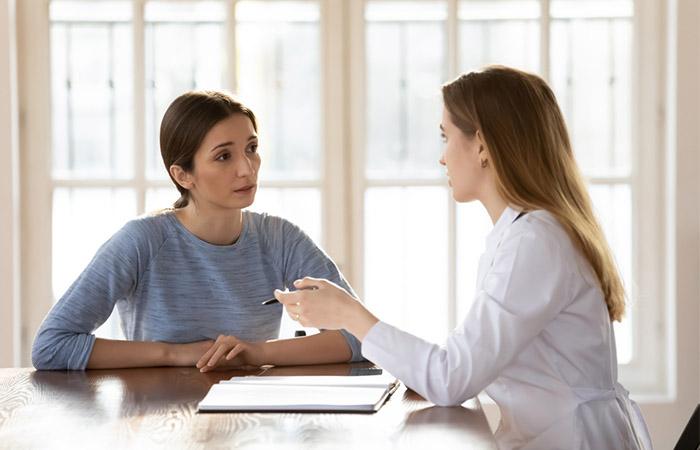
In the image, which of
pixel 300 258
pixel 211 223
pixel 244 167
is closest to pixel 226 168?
pixel 244 167

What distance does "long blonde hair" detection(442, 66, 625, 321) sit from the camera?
2.02 meters

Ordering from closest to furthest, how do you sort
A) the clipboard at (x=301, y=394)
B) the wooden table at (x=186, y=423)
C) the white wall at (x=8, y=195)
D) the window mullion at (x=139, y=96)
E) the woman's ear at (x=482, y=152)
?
the wooden table at (x=186, y=423) < the clipboard at (x=301, y=394) < the woman's ear at (x=482, y=152) < the white wall at (x=8, y=195) < the window mullion at (x=139, y=96)

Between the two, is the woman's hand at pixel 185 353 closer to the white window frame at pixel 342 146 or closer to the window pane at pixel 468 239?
the white window frame at pixel 342 146

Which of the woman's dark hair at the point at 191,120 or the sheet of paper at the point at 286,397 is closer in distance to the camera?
the sheet of paper at the point at 286,397

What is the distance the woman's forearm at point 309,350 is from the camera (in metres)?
2.33

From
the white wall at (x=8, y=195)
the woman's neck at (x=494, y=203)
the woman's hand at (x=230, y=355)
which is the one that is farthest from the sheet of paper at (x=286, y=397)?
the white wall at (x=8, y=195)

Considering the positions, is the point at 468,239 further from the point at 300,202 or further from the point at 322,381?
the point at 322,381

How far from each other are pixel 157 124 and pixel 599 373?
2.32 metres

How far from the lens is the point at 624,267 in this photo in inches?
153

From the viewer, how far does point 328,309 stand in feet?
6.51

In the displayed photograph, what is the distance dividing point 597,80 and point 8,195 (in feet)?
7.08

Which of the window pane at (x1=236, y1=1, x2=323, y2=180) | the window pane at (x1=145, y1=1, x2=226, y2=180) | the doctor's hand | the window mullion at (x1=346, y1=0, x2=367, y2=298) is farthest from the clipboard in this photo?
the window pane at (x1=145, y1=1, x2=226, y2=180)

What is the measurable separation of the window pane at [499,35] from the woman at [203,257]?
4.65ft

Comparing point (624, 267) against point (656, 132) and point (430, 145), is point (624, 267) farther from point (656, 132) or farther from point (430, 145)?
point (430, 145)
